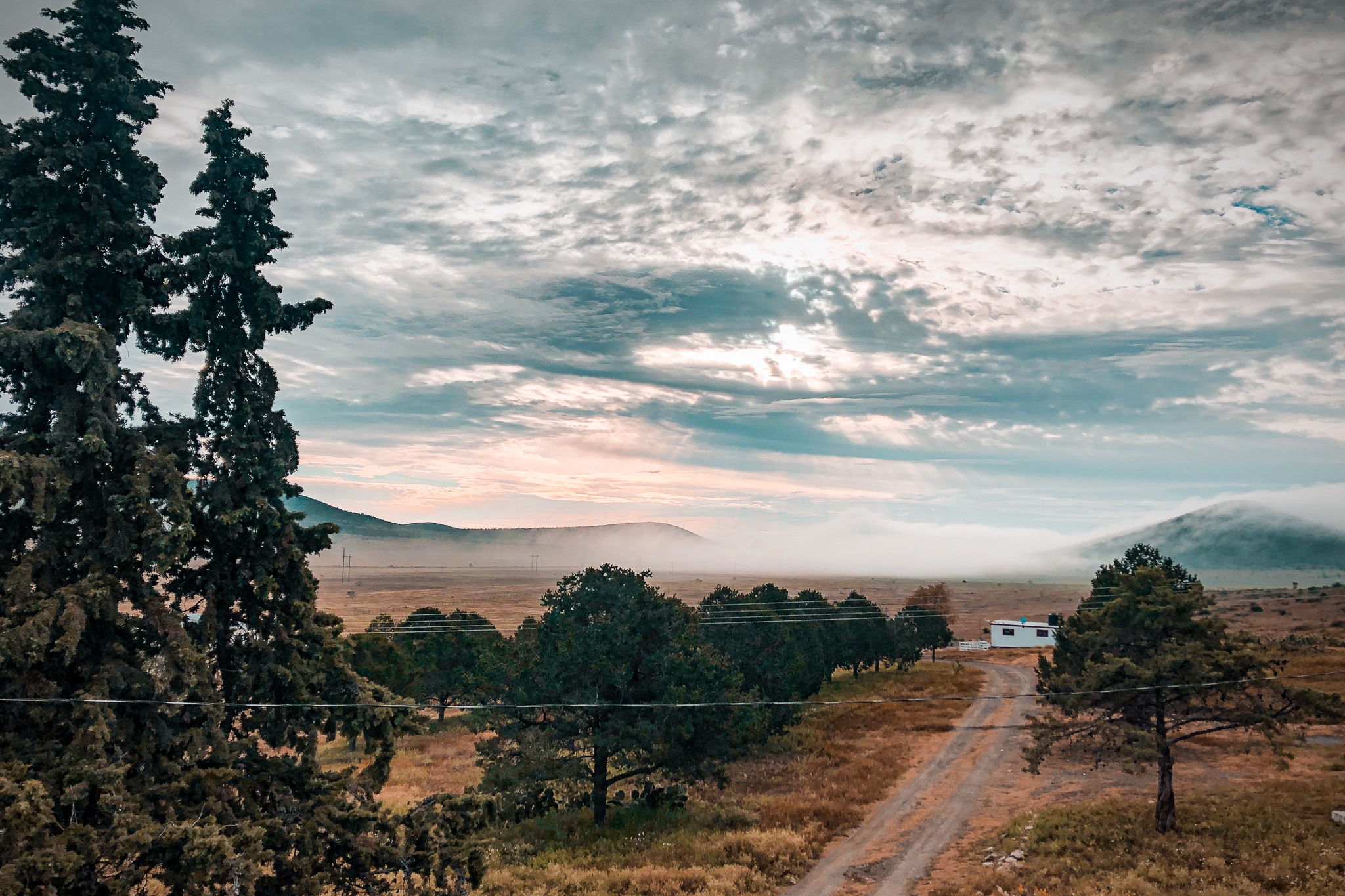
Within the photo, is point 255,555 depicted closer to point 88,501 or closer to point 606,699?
point 88,501

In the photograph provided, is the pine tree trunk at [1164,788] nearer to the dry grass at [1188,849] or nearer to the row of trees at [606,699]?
the dry grass at [1188,849]

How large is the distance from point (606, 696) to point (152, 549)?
21698mm

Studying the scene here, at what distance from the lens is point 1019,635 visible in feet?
403

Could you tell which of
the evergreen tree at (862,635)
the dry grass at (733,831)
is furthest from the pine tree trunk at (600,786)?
the evergreen tree at (862,635)

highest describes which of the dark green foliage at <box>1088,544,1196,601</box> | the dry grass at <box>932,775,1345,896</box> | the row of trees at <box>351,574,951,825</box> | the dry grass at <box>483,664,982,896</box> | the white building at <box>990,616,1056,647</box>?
the dark green foliage at <box>1088,544,1196,601</box>

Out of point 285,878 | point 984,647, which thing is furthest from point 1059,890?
point 984,647

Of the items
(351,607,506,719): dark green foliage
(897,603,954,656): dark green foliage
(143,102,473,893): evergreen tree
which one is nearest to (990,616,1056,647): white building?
A: (897,603,954,656): dark green foliage

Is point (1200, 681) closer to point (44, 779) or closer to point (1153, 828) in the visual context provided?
point (1153, 828)

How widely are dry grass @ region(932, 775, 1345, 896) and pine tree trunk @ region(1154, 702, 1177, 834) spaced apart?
16.7 inches

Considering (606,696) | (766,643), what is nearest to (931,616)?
(766,643)

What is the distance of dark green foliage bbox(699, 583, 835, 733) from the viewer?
185 feet

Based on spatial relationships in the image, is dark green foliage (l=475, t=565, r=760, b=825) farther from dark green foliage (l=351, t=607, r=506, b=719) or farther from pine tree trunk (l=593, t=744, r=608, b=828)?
dark green foliage (l=351, t=607, r=506, b=719)

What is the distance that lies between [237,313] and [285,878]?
1385 cm

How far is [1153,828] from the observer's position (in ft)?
94.0
